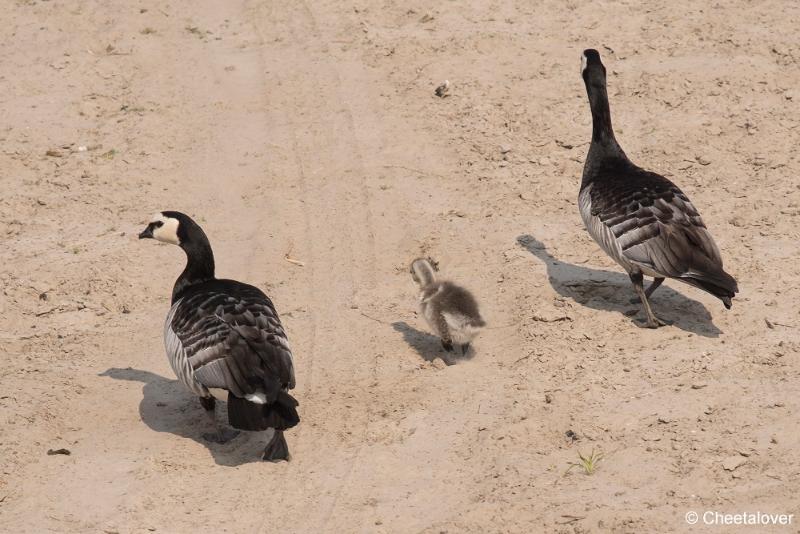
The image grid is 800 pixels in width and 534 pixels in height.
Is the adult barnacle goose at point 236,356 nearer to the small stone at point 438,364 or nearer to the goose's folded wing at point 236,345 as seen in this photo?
the goose's folded wing at point 236,345

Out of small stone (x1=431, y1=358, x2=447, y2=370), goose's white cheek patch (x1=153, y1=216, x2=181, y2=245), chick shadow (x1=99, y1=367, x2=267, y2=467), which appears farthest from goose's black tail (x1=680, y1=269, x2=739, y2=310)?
goose's white cheek patch (x1=153, y1=216, x2=181, y2=245)

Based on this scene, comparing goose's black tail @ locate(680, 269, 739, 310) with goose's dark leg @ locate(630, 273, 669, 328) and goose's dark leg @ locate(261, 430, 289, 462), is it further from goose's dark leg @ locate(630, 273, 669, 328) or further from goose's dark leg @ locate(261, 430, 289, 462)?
goose's dark leg @ locate(261, 430, 289, 462)

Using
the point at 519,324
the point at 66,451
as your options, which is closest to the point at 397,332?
the point at 519,324

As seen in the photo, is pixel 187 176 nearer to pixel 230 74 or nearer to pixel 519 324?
pixel 230 74

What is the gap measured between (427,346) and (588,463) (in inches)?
108

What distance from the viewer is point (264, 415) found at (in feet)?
27.4

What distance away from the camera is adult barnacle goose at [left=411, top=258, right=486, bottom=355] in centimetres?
973

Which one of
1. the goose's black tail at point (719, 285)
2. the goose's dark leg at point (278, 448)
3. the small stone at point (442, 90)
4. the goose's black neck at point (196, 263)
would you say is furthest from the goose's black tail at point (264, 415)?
the small stone at point (442, 90)

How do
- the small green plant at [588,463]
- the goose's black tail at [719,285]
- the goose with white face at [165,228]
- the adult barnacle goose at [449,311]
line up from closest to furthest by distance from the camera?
the small green plant at [588,463]
the goose's black tail at [719,285]
the adult barnacle goose at [449,311]
the goose with white face at [165,228]

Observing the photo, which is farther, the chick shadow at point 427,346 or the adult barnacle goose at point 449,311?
the chick shadow at point 427,346

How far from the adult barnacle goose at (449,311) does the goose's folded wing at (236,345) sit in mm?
1546

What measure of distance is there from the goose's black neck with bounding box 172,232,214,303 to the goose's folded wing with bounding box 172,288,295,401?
69 cm

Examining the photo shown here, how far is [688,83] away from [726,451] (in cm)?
670

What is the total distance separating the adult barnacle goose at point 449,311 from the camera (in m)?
9.73
